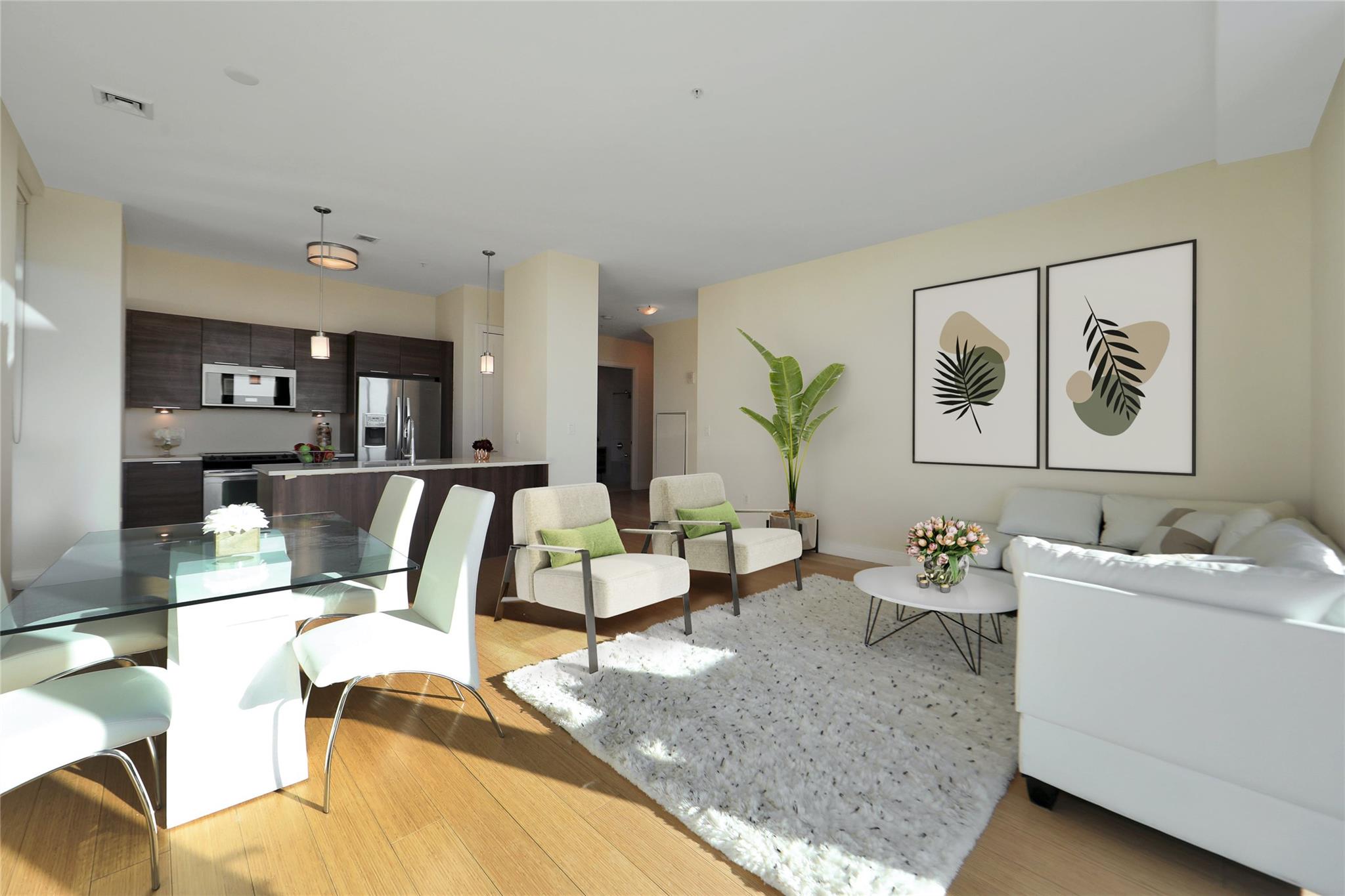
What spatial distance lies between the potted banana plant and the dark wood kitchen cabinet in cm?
499

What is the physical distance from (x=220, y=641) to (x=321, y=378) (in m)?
5.28

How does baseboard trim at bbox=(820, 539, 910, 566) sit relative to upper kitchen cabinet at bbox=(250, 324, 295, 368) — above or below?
below

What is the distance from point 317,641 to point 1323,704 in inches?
107

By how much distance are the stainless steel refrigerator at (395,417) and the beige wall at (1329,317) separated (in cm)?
664

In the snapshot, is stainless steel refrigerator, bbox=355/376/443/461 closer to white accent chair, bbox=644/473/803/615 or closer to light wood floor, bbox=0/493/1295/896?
white accent chair, bbox=644/473/803/615

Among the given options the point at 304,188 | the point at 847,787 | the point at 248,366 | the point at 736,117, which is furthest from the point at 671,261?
the point at 847,787

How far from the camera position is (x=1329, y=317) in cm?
281

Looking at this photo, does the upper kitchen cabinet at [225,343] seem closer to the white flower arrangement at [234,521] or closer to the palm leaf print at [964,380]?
the white flower arrangement at [234,521]

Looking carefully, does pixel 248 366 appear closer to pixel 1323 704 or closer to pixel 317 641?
pixel 317 641

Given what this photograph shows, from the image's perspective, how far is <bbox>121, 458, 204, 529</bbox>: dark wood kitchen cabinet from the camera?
4.93m

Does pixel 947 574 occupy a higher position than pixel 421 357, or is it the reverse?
pixel 421 357

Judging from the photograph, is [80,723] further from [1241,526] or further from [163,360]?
[163,360]

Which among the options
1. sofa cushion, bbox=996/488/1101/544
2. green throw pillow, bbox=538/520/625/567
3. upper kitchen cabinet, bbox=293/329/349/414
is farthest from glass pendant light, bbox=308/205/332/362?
sofa cushion, bbox=996/488/1101/544

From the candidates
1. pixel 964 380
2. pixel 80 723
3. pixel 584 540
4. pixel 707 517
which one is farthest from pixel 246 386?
pixel 964 380
